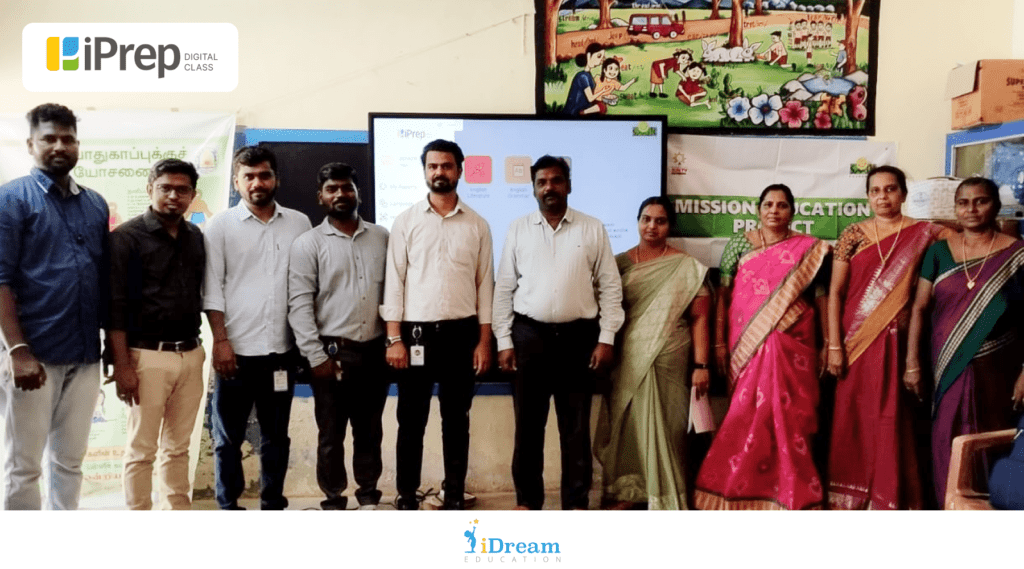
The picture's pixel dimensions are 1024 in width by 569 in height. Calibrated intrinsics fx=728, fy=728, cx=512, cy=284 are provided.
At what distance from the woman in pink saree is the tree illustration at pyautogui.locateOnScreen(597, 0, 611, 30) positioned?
2.25 ft

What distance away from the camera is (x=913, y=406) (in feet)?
6.87

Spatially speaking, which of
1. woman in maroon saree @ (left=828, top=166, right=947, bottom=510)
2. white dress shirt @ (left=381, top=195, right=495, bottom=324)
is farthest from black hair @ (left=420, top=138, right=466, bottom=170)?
woman in maroon saree @ (left=828, top=166, right=947, bottom=510)

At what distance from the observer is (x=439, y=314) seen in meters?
2.02

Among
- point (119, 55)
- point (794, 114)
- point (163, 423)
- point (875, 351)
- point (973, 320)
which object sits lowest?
point (163, 423)

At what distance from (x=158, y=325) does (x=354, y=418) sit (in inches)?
22.5

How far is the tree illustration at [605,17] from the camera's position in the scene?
1955 mm

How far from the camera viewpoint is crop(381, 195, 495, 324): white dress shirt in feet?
6.63

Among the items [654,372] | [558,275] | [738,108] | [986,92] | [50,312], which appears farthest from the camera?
[654,372]

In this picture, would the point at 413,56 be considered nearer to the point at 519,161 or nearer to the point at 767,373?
the point at 519,161

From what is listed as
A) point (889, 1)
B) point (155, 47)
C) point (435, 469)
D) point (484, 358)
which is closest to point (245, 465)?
point (435, 469)

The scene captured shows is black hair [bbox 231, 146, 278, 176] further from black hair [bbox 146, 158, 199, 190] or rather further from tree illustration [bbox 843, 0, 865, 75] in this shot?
tree illustration [bbox 843, 0, 865, 75]

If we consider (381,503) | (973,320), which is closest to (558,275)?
(381,503)
